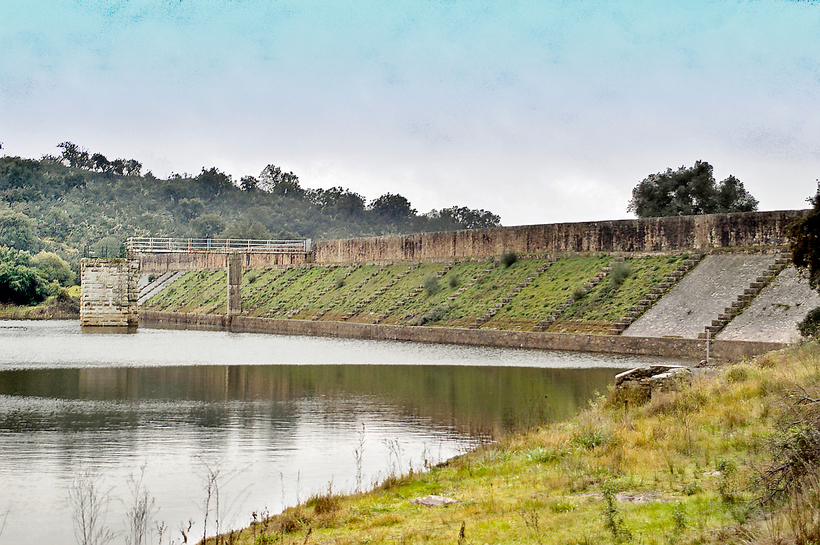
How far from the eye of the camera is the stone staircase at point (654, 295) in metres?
37.8

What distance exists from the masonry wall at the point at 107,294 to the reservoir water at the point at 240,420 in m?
30.7

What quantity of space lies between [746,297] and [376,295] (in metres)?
25.3

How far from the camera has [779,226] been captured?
40219 millimetres

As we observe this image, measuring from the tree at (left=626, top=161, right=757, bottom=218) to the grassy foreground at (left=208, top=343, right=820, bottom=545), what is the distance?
172ft

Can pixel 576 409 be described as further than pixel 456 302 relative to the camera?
No

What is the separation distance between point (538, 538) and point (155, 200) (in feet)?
528

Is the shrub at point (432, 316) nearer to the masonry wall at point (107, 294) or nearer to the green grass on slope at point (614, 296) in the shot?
the green grass on slope at point (614, 296)

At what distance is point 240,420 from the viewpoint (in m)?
17.0

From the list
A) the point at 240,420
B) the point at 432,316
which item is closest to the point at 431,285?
the point at 432,316

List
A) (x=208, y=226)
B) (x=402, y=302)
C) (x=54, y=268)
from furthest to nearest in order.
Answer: (x=208, y=226), (x=54, y=268), (x=402, y=302)

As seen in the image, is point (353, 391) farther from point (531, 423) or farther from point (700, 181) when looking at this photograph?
point (700, 181)

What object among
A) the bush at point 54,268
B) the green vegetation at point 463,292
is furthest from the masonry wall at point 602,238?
the bush at point 54,268

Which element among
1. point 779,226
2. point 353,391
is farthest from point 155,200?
point 353,391

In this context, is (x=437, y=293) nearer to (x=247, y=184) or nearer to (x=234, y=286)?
(x=234, y=286)
